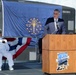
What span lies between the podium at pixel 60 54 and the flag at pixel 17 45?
3581 millimetres

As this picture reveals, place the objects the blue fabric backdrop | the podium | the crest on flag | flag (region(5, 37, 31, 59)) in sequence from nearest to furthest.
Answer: the podium < flag (region(5, 37, 31, 59)) < the blue fabric backdrop < the crest on flag

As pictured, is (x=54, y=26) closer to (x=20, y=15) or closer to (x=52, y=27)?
(x=52, y=27)

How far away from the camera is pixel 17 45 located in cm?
1233

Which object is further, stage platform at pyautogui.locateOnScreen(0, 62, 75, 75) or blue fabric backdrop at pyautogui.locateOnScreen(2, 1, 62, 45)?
blue fabric backdrop at pyautogui.locateOnScreen(2, 1, 62, 45)

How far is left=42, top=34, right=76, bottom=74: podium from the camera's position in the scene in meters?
8.48

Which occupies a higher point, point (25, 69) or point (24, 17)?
point (24, 17)

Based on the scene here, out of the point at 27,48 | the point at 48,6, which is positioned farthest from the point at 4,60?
the point at 48,6

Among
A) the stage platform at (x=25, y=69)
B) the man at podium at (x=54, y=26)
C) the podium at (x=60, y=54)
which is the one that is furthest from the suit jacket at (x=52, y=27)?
the stage platform at (x=25, y=69)

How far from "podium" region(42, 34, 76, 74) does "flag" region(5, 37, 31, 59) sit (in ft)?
11.7

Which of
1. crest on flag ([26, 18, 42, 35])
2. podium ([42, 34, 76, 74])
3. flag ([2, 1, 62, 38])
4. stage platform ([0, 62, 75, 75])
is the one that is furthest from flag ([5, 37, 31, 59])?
podium ([42, 34, 76, 74])

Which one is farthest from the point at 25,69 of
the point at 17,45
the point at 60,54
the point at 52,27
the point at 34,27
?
the point at 34,27

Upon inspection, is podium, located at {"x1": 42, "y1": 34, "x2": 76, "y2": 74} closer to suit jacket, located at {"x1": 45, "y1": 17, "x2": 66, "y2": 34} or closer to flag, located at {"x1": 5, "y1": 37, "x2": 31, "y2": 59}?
suit jacket, located at {"x1": 45, "y1": 17, "x2": 66, "y2": 34}

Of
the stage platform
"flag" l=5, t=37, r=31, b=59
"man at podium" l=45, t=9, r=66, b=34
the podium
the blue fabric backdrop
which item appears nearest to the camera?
the podium

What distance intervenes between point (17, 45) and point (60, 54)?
3988mm
